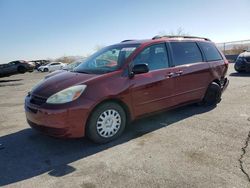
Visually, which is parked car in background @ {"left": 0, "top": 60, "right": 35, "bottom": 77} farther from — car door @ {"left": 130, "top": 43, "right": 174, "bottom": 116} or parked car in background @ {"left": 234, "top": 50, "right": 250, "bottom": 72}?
car door @ {"left": 130, "top": 43, "right": 174, "bottom": 116}

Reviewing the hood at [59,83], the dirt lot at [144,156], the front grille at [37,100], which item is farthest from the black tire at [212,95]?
the front grille at [37,100]

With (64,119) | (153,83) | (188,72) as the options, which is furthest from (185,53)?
(64,119)

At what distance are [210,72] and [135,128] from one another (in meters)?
2.35

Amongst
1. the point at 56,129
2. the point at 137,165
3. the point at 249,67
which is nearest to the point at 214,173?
the point at 137,165

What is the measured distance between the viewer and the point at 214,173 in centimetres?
331

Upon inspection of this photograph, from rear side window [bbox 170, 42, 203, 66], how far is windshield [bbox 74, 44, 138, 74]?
0.96 meters

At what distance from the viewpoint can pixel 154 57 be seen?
202 inches

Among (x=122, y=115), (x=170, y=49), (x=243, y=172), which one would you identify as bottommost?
(x=243, y=172)

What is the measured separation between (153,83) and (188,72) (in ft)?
3.61

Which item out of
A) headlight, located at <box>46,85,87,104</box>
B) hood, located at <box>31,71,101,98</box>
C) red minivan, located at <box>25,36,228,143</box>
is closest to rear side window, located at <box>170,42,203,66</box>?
red minivan, located at <box>25,36,228,143</box>

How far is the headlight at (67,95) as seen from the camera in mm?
4113

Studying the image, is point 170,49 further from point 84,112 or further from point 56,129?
point 56,129

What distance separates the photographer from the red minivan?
412 centimetres

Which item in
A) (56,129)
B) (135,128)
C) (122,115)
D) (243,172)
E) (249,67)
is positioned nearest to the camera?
(243,172)
